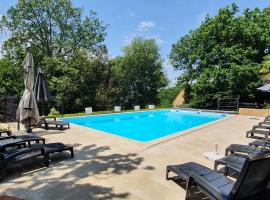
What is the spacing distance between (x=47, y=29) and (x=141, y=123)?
61.3 ft

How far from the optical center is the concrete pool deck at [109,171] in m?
3.93

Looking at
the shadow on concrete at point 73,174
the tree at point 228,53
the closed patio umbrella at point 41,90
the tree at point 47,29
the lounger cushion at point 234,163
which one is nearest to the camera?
the shadow on concrete at point 73,174

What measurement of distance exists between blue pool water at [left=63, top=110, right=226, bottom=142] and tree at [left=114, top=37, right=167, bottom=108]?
746 centimetres

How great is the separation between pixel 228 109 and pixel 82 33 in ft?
65.0

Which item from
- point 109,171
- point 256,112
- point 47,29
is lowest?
point 109,171

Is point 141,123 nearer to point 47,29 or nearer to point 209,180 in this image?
point 209,180

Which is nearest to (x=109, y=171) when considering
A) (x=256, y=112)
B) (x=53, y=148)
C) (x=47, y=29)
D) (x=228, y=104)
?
(x=53, y=148)

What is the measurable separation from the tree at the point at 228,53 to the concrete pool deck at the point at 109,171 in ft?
44.4

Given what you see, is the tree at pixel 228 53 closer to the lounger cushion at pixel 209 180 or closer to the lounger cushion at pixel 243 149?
the lounger cushion at pixel 243 149

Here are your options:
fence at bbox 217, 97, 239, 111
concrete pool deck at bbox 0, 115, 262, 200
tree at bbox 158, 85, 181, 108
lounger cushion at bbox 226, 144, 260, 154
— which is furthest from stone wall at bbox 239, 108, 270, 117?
lounger cushion at bbox 226, 144, 260, 154

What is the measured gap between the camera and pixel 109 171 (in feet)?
16.3

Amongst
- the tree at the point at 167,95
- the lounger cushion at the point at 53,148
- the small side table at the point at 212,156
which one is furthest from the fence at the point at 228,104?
the lounger cushion at the point at 53,148

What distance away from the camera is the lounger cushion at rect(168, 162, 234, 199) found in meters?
3.19

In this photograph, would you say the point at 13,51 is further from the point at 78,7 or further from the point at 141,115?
the point at 141,115
